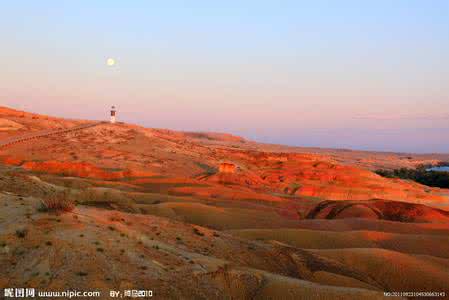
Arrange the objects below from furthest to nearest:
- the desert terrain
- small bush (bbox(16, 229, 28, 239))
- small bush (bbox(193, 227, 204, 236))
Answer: small bush (bbox(193, 227, 204, 236)) → small bush (bbox(16, 229, 28, 239)) → the desert terrain

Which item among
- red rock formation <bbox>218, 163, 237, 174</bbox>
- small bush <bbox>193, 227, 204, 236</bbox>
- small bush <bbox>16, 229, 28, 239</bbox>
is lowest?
red rock formation <bbox>218, 163, 237, 174</bbox>

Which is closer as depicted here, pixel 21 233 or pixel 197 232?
pixel 21 233

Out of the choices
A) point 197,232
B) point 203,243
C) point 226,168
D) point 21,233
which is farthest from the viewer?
point 226,168

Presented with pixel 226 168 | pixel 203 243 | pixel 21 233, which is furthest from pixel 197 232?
pixel 226 168

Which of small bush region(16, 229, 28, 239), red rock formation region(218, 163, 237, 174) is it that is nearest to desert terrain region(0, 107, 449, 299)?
small bush region(16, 229, 28, 239)

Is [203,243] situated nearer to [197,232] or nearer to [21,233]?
[197,232]

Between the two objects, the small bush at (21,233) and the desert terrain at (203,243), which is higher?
the small bush at (21,233)

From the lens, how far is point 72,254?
798 cm

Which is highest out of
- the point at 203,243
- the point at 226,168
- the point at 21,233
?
the point at 21,233

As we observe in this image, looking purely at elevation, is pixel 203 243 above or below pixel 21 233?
below

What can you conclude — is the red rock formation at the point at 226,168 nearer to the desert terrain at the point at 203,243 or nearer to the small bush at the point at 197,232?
the desert terrain at the point at 203,243

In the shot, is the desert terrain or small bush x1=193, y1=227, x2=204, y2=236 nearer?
the desert terrain

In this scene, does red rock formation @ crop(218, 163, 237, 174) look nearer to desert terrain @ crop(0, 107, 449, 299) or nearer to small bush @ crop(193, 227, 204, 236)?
desert terrain @ crop(0, 107, 449, 299)

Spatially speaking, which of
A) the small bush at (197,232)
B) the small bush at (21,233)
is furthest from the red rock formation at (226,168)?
the small bush at (21,233)
